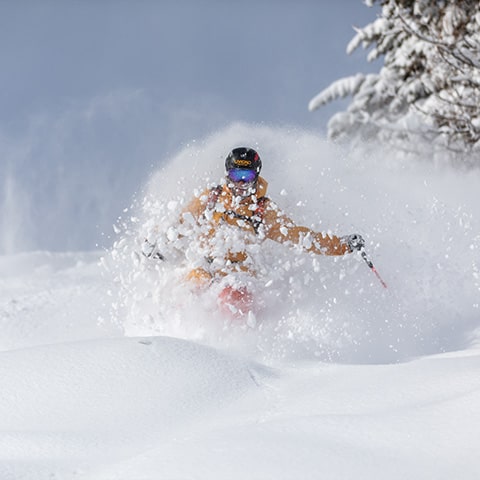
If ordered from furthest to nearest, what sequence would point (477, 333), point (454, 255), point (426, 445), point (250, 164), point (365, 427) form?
point (454, 255) → point (250, 164) → point (477, 333) → point (365, 427) → point (426, 445)

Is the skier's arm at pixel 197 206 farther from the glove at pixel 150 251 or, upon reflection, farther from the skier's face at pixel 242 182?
the glove at pixel 150 251

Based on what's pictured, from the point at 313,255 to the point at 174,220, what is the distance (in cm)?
136

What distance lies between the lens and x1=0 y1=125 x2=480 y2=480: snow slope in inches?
100

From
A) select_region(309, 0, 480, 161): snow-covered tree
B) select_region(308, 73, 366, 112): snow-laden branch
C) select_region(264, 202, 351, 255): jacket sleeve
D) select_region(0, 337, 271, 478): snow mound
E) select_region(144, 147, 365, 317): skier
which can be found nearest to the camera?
select_region(0, 337, 271, 478): snow mound

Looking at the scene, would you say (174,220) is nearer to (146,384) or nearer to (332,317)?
(332,317)

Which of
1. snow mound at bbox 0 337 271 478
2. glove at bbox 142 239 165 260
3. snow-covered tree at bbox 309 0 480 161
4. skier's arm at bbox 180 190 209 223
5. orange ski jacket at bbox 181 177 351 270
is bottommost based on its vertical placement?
snow mound at bbox 0 337 271 478

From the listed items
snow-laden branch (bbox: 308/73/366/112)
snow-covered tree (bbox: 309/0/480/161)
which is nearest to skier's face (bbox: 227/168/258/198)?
snow-covered tree (bbox: 309/0/480/161)

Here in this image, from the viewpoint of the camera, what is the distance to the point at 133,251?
20.9 ft

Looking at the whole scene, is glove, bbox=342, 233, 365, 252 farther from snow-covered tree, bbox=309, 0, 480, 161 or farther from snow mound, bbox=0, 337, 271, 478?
snow-covered tree, bbox=309, 0, 480, 161

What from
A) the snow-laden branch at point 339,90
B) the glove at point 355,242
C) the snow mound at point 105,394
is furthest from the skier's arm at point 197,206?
the snow-laden branch at point 339,90

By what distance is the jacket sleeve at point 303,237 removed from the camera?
6.30 meters

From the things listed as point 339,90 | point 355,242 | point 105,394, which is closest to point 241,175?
point 355,242

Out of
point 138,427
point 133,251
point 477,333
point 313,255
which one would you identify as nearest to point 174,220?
point 133,251

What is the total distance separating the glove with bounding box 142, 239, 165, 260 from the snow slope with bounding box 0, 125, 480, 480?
0.59 ft
